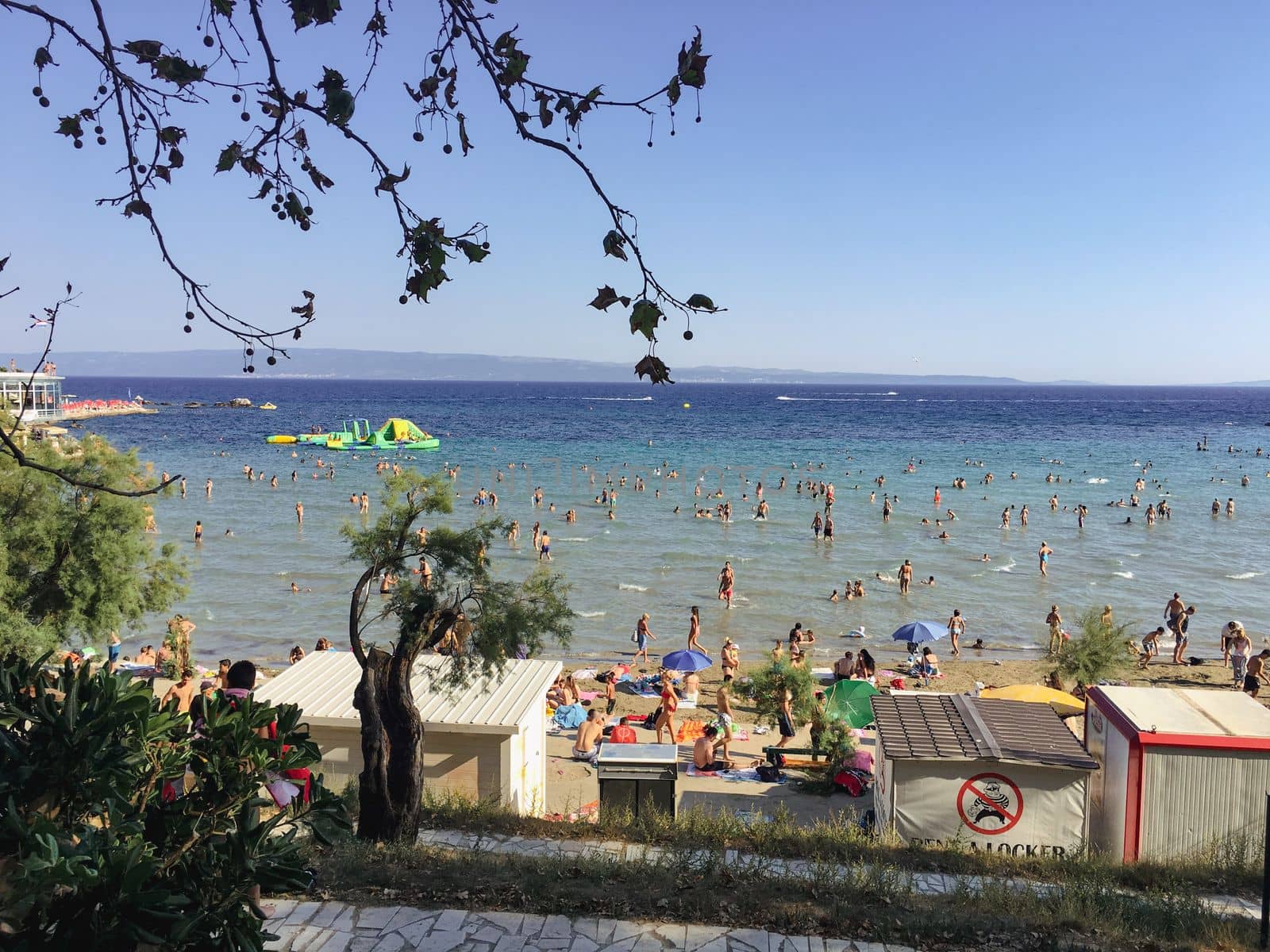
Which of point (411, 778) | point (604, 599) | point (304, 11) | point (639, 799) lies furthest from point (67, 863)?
point (604, 599)

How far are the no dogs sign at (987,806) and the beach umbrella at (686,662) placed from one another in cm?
993

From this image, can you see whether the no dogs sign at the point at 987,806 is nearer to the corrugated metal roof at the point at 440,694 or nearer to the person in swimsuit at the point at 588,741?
the corrugated metal roof at the point at 440,694

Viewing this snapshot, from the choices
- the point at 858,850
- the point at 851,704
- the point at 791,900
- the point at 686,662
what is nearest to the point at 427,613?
the point at 858,850

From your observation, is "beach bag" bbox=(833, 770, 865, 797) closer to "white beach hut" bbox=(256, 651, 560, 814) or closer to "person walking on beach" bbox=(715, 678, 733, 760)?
"person walking on beach" bbox=(715, 678, 733, 760)

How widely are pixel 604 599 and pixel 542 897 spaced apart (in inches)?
846

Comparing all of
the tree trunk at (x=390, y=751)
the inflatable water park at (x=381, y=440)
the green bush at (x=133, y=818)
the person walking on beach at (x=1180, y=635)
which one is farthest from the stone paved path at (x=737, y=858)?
the inflatable water park at (x=381, y=440)

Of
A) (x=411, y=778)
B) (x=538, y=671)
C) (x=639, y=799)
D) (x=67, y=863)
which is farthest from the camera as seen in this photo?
(x=538, y=671)

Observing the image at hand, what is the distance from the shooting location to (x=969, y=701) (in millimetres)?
10703

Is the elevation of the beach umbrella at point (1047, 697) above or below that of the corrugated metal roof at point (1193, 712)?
below

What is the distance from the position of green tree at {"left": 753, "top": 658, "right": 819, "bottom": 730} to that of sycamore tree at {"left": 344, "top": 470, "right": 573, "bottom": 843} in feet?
18.1

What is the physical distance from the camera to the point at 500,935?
581 cm

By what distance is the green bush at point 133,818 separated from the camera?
3.07 metres

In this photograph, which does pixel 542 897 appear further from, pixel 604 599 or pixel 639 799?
pixel 604 599

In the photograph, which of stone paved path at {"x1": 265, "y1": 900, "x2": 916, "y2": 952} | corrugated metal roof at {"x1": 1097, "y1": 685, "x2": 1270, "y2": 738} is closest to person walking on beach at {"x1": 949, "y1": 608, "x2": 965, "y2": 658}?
corrugated metal roof at {"x1": 1097, "y1": 685, "x2": 1270, "y2": 738}
